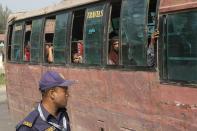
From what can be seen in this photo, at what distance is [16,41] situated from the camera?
8.81 meters

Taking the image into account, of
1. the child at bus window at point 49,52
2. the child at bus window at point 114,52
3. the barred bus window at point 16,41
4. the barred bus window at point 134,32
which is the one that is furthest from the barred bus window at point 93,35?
the barred bus window at point 16,41

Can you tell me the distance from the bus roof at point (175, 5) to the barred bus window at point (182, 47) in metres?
0.08

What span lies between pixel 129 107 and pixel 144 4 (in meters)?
1.48

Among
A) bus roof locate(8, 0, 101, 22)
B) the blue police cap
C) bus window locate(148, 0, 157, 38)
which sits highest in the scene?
bus roof locate(8, 0, 101, 22)

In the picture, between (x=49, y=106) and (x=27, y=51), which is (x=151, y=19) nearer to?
(x=49, y=106)

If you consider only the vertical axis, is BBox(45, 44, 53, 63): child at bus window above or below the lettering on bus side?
below

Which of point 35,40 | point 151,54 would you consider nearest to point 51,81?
point 151,54

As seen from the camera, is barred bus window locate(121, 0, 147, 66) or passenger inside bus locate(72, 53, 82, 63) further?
passenger inside bus locate(72, 53, 82, 63)

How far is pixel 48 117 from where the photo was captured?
259 cm

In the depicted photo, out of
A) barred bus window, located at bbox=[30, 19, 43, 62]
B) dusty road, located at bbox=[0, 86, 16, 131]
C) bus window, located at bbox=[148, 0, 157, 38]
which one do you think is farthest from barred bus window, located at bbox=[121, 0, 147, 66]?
dusty road, located at bbox=[0, 86, 16, 131]

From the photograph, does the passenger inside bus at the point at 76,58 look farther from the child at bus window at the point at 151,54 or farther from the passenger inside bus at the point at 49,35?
the child at bus window at the point at 151,54

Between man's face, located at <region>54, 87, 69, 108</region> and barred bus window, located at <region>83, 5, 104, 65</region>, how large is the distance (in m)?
2.82

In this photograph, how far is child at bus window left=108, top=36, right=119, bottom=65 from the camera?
5.12m

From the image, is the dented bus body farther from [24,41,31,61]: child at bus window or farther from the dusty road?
the dusty road
